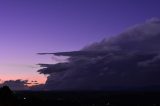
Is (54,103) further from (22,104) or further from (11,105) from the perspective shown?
(11,105)

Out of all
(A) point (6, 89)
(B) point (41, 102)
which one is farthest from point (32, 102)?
(A) point (6, 89)

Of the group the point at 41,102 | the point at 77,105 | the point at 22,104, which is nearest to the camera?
the point at 22,104

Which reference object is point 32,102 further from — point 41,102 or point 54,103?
point 54,103

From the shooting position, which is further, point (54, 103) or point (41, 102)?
point (54, 103)

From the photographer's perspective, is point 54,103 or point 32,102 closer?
point 32,102

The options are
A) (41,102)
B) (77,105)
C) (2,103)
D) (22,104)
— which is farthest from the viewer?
(77,105)

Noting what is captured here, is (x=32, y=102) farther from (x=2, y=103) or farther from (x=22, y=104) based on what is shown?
(x=2, y=103)

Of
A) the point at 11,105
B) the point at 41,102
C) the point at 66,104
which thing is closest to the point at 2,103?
the point at 11,105

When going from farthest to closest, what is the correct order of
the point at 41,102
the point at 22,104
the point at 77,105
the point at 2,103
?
the point at 77,105 → the point at 41,102 → the point at 22,104 → the point at 2,103
